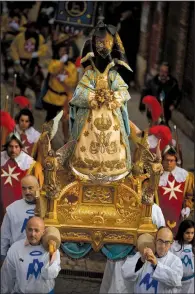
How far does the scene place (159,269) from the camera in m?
11.8

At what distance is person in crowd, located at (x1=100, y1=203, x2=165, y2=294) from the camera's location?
1273 cm

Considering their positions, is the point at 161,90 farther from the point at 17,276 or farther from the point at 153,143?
the point at 17,276

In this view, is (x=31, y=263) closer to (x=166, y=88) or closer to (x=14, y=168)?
(x=14, y=168)

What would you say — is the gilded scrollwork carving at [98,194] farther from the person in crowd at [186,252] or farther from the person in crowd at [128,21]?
the person in crowd at [128,21]

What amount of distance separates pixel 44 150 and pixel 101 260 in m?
2.42

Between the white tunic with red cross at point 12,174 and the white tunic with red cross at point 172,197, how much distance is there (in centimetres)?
162

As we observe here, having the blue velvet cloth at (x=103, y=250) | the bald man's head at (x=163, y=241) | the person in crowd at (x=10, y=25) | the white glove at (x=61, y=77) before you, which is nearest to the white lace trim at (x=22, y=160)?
the blue velvet cloth at (x=103, y=250)

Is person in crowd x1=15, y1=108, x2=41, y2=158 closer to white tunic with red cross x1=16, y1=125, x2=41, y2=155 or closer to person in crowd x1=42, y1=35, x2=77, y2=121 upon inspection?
white tunic with red cross x1=16, y1=125, x2=41, y2=155

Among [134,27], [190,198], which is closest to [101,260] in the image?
[190,198]

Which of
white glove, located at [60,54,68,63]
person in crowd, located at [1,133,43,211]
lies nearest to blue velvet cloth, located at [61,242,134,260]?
person in crowd, located at [1,133,43,211]

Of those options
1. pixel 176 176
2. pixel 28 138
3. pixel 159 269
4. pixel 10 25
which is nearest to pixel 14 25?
pixel 10 25

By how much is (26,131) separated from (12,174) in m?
1.72

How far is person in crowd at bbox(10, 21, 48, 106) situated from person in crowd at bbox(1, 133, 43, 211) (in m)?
7.22

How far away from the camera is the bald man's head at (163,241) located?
38.9ft
